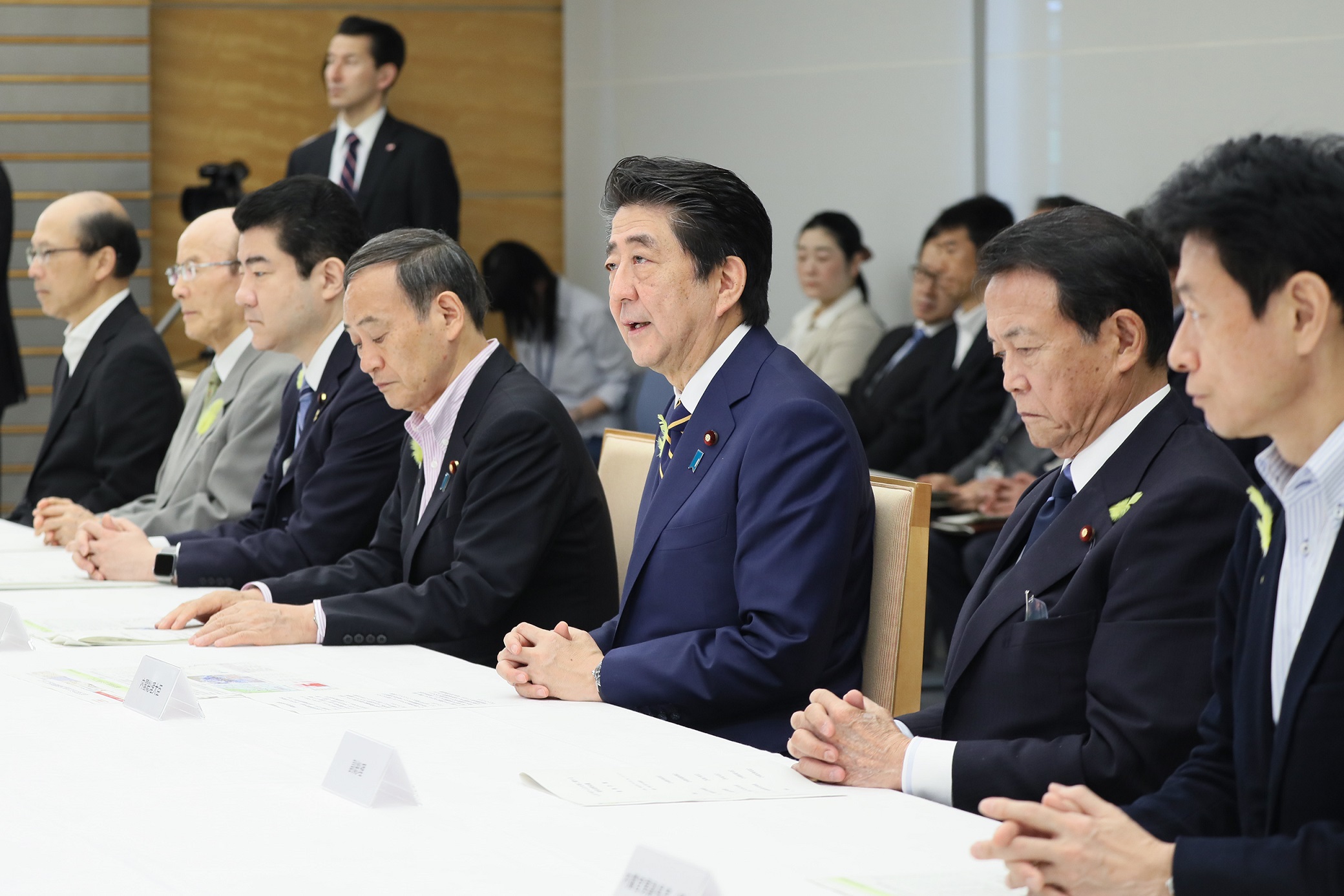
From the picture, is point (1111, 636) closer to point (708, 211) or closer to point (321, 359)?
point (708, 211)

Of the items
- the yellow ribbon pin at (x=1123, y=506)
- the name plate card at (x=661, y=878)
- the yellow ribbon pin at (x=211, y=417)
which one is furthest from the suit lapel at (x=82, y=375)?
the name plate card at (x=661, y=878)

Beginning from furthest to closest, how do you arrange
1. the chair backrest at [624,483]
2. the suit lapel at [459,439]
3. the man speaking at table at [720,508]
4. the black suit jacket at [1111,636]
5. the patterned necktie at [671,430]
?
1. the chair backrest at [624,483]
2. the suit lapel at [459,439]
3. the patterned necktie at [671,430]
4. the man speaking at table at [720,508]
5. the black suit jacket at [1111,636]

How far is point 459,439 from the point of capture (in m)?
2.83

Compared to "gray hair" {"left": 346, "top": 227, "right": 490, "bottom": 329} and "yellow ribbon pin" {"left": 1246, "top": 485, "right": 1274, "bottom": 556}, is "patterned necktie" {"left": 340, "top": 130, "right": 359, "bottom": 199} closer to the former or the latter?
"gray hair" {"left": 346, "top": 227, "right": 490, "bottom": 329}

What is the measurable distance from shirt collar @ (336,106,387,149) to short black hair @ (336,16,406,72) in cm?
22

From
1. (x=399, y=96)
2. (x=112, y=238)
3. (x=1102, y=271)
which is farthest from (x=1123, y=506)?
(x=399, y=96)

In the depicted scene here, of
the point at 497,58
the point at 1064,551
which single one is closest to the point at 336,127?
the point at 497,58

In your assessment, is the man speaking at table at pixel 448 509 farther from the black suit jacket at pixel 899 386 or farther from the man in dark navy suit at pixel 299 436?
the black suit jacket at pixel 899 386

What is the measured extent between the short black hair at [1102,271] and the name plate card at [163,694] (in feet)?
3.77

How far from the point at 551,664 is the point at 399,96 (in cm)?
585

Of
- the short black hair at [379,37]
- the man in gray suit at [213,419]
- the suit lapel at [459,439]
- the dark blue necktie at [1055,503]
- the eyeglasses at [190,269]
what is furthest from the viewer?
the short black hair at [379,37]

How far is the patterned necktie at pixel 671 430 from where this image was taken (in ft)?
7.77

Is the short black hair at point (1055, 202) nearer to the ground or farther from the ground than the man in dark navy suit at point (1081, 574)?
farther from the ground

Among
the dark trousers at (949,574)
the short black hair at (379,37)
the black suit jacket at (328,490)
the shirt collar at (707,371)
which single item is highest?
the short black hair at (379,37)
